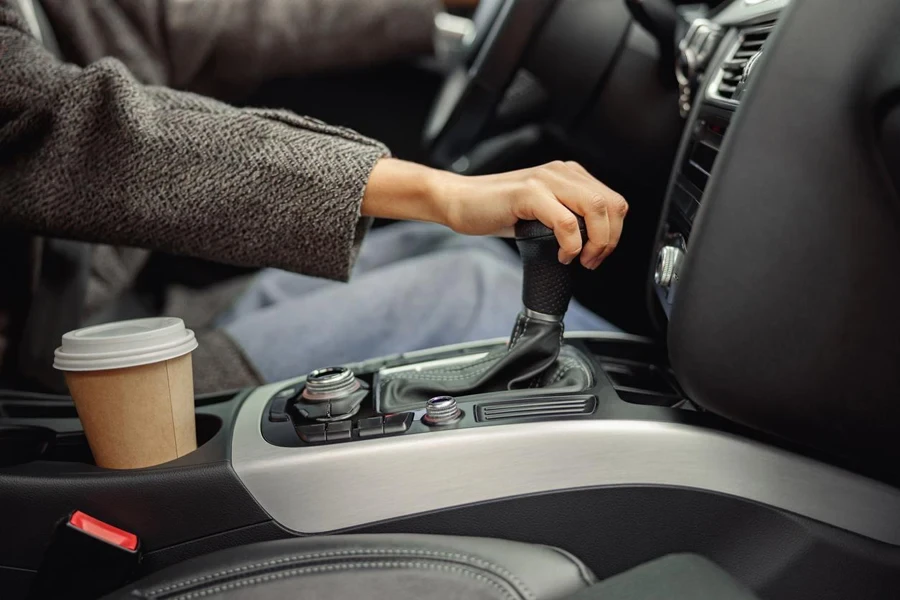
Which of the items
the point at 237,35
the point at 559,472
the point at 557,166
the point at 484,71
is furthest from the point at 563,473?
the point at 237,35

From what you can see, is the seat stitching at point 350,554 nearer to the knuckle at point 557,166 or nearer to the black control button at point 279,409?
the black control button at point 279,409

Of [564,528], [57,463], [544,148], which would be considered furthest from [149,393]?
[544,148]

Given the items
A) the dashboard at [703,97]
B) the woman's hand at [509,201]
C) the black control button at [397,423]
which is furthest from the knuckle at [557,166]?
the black control button at [397,423]

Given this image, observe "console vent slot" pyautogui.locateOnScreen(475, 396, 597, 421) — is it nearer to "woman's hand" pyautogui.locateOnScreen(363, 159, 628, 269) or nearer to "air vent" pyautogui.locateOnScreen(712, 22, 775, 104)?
"woman's hand" pyautogui.locateOnScreen(363, 159, 628, 269)

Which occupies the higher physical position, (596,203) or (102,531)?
(596,203)

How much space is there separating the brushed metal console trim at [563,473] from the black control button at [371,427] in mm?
13

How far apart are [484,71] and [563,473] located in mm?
517

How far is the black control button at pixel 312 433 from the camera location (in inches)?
21.0

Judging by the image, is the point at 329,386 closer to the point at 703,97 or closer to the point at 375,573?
the point at 375,573

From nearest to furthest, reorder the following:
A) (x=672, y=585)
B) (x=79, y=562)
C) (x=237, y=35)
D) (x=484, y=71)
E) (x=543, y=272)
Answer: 1. (x=672, y=585)
2. (x=79, y=562)
3. (x=543, y=272)
4. (x=484, y=71)
5. (x=237, y=35)

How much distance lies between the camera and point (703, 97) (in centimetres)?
62

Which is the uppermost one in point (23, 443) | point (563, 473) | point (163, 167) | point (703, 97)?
point (703, 97)

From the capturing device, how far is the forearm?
100cm

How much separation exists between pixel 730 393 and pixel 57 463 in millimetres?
494
